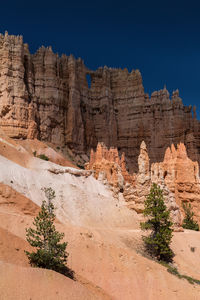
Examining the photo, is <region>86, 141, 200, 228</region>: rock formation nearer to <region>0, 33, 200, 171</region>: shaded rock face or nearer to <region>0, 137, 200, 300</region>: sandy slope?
<region>0, 137, 200, 300</region>: sandy slope

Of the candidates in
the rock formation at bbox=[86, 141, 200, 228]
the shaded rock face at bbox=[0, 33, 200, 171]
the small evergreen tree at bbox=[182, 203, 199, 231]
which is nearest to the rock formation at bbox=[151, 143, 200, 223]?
the rock formation at bbox=[86, 141, 200, 228]

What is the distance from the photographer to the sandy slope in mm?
11844

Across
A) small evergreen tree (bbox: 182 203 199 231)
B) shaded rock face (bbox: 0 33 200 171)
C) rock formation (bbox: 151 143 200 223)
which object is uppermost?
shaded rock face (bbox: 0 33 200 171)

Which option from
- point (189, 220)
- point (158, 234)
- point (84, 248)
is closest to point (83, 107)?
point (189, 220)

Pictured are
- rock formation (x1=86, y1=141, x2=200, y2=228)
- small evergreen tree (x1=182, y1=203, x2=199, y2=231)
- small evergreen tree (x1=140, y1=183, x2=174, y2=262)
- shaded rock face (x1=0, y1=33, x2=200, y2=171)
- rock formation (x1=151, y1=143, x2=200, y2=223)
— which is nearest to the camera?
small evergreen tree (x1=140, y1=183, x2=174, y2=262)

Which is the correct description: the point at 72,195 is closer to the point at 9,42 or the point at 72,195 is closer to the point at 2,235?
the point at 2,235

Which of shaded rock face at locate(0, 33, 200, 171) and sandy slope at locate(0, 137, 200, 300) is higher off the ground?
shaded rock face at locate(0, 33, 200, 171)

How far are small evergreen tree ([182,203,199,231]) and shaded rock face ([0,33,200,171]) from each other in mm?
35029

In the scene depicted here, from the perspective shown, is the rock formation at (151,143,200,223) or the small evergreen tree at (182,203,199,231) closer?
the small evergreen tree at (182,203,199,231)

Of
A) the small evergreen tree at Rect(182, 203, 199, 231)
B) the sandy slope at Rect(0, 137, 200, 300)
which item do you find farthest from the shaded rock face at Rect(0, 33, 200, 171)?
the small evergreen tree at Rect(182, 203, 199, 231)

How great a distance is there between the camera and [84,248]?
58.3ft

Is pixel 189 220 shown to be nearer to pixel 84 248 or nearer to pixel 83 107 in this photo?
pixel 84 248

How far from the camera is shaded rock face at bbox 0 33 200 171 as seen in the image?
60.2 m

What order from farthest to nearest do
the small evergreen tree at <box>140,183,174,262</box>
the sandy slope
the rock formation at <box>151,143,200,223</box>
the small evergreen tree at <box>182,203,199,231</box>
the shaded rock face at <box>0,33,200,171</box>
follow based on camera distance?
the shaded rock face at <box>0,33,200,171</box> < the rock formation at <box>151,143,200,223</box> < the small evergreen tree at <box>182,203,199,231</box> < the small evergreen tree at <box>140,183,174,262</box> < the sandy slope
